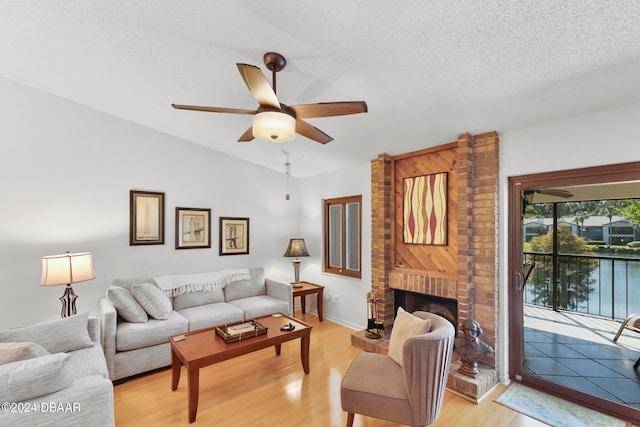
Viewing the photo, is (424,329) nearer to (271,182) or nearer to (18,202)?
(271,182)

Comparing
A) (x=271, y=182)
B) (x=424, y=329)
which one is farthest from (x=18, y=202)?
(x=424, y=329)

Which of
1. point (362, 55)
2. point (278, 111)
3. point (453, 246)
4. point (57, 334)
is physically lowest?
point (57, 334)

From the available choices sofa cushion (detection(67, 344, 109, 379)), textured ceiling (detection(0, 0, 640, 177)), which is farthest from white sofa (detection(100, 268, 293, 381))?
textured ceiling (detection(0, 0, 640, 177))

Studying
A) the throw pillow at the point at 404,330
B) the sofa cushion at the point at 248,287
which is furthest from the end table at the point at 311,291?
the throw pillow at the point at 404,330

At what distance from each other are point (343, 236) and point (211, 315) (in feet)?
7.28

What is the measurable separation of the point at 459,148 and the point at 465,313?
1.67 metres

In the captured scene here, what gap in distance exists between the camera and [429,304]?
11.4 feet

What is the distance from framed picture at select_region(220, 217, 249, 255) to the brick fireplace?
209cm

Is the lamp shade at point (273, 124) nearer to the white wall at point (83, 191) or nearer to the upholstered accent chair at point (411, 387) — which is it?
the upholstered accent chair at point (411, 387)

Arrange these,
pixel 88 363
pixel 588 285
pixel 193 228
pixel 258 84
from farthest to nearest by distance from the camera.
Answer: pixel 193 228 → pixel 588 285 → pixel 88 363 → pixel 258 84

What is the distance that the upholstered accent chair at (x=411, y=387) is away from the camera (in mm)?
1832

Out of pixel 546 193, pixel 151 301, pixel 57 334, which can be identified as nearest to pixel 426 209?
pixel 546 193

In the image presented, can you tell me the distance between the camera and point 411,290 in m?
3.42

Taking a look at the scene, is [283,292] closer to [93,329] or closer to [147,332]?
[147,332]
